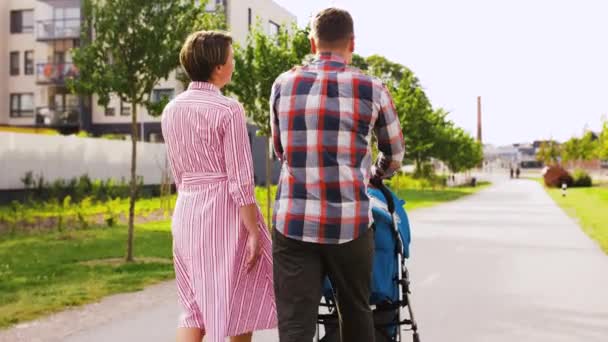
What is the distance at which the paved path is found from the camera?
5945 mm

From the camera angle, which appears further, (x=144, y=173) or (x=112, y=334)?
(x=144, y=173)

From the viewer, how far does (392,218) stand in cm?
362

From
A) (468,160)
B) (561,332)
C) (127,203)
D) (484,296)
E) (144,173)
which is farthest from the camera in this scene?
(468,160)

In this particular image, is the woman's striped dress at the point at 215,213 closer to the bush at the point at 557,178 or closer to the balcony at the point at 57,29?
the balcony at the point at 57,29

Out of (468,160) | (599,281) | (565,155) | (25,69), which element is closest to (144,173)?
(25,69)

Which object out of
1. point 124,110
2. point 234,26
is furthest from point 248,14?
point 124,110

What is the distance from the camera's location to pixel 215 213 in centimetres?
341

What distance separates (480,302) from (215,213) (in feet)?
14.6

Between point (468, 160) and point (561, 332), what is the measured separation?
54.6 metres

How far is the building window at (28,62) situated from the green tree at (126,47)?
3642 centimetres

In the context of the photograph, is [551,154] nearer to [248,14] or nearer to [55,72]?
[248,14]

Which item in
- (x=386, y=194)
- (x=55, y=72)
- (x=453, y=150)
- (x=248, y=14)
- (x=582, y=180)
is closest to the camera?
(x=386, y=194)

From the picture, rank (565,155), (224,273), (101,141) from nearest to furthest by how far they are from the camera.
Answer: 1. (224,273)
2. (101,141)
3. (565,155)

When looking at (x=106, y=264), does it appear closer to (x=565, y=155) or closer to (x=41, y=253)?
(x=41, y=253)
